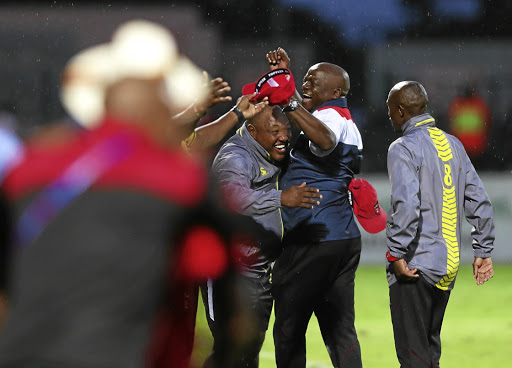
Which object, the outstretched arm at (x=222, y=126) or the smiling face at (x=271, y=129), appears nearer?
the outstretched arm at (x=222, y=126)

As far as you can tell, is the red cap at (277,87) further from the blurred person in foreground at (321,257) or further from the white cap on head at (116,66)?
the white cap on head at (116,66)

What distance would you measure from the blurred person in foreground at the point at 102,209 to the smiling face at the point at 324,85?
12.1 feet

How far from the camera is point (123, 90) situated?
6.25ft

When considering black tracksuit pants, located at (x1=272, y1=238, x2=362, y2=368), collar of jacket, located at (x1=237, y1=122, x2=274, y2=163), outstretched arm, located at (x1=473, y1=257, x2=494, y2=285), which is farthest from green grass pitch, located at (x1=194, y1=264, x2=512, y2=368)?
collar of jacket, located at (x1=237, y1=122, x2=274, y2=163)

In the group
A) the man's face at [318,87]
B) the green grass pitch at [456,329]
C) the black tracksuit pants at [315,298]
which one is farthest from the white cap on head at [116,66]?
the green grass pitch at [456,329]

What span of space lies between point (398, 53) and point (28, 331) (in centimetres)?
2106

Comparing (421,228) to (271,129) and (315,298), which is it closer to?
(315,298)

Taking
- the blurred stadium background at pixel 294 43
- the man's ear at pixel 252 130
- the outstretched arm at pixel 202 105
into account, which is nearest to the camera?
the outstretched arm at pixel 202 105

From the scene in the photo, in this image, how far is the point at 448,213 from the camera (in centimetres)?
512

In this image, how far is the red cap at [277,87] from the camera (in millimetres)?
4902

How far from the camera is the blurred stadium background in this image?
836 inches

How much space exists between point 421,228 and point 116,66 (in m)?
3.50

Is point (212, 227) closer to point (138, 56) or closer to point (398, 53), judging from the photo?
point (138, 56)

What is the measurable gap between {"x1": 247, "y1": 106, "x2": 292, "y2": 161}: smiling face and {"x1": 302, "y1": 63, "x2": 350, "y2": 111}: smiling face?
35cm
